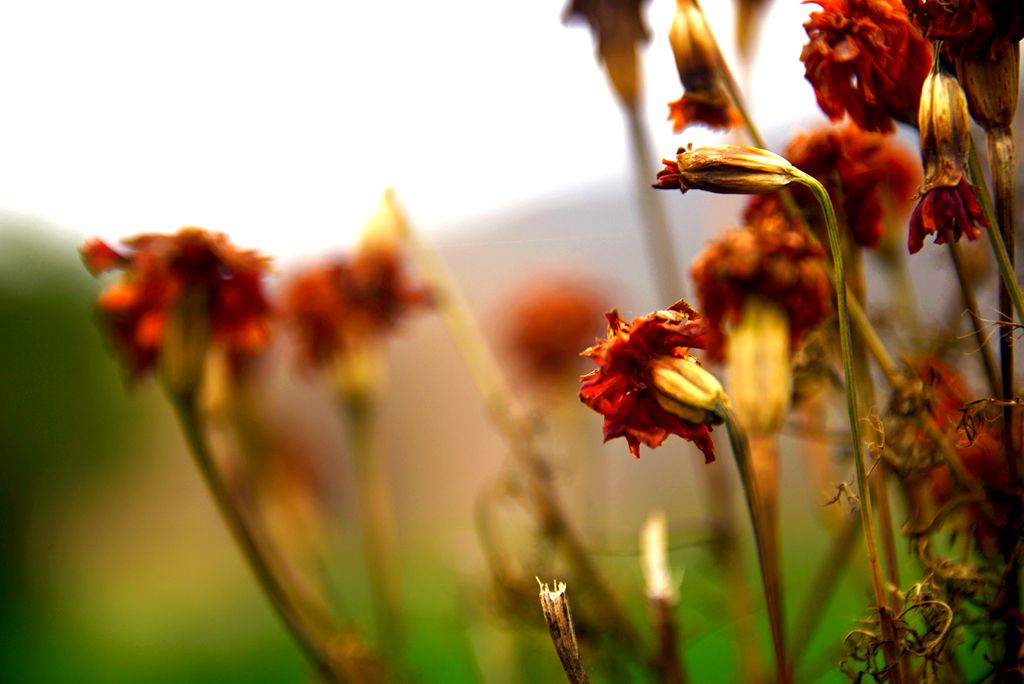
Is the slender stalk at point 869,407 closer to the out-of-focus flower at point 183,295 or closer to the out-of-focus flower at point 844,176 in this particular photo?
the out-of-focus flower at point 844,176

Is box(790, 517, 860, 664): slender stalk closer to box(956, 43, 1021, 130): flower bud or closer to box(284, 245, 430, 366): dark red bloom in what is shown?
box(956, 43, 1021, 130): flower bud

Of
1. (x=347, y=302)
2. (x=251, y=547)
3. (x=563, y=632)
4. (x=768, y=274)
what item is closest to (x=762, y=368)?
(x=768, y=274)

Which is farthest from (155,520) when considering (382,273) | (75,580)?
(382,273)

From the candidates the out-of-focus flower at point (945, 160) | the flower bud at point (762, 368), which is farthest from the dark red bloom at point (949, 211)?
the flower bud at point (762, 368)

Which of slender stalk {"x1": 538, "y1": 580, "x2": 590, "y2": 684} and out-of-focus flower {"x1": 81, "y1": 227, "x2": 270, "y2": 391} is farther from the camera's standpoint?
out-of-focus flower {"x1": 81, "y1": 227, "x2": 270, "y2": 391}

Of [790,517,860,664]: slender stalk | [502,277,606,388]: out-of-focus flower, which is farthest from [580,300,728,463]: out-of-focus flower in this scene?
[502,277,606,388]: out-of-focus flower
